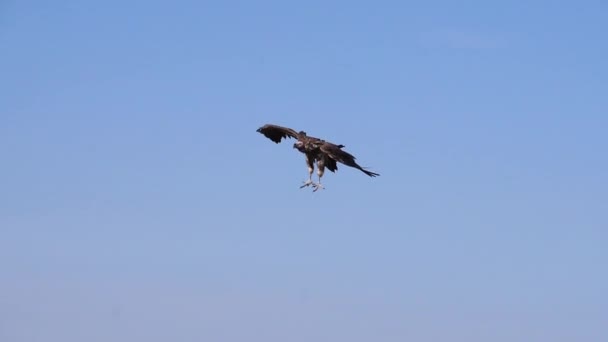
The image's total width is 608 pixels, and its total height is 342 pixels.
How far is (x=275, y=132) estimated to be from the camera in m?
54.2

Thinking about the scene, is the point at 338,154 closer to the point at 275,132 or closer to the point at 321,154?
the point at 321,154

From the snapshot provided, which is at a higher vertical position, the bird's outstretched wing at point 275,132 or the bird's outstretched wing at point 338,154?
the bird's outstretched wing at point 275,132

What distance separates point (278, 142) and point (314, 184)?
686 cm

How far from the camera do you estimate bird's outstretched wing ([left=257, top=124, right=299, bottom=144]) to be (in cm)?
5359

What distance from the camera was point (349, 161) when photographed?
1932 inches

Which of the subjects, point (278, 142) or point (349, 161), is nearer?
point (349, 161)

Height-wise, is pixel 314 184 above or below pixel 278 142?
below

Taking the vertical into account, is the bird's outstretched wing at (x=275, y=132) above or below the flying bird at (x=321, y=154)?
above

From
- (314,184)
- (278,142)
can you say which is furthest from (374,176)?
(278,142)

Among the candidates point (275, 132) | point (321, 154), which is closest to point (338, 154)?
point (321, 154)

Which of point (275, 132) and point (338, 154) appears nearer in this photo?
point (338, 154)

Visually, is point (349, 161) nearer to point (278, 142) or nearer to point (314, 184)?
point (314, 184)

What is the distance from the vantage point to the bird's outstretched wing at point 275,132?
2110 inches

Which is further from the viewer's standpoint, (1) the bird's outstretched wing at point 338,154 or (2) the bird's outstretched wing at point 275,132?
(2) the bird's outstretched wing at point 275,132
